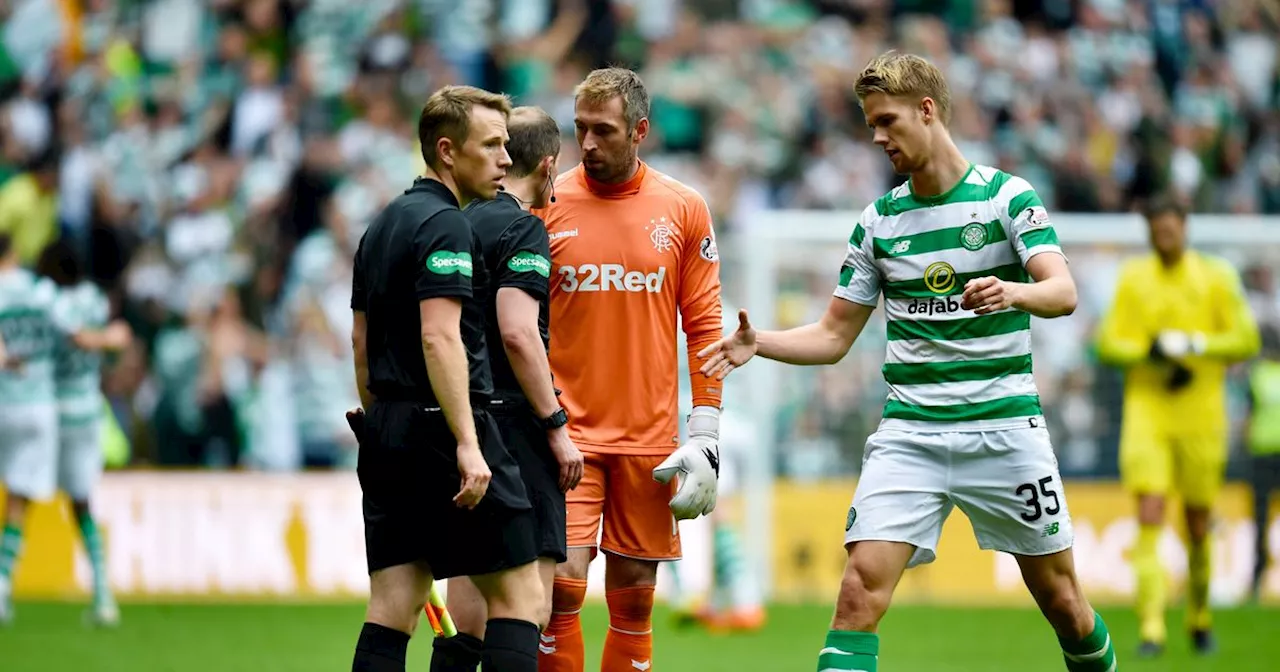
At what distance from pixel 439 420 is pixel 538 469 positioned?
733 millimetres

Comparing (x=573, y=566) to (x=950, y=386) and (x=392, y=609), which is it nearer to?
(x=392, y=609)

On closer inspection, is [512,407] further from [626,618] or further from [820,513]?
[820,513]

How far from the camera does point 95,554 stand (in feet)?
44.1

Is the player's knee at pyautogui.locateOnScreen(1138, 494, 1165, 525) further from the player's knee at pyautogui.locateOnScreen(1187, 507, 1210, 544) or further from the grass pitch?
the grass pitch

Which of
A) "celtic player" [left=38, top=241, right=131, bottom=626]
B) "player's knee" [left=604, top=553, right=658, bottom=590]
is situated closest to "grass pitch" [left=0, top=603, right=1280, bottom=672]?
"celtic player" [left=38, top=241, right=131, bottom=626]

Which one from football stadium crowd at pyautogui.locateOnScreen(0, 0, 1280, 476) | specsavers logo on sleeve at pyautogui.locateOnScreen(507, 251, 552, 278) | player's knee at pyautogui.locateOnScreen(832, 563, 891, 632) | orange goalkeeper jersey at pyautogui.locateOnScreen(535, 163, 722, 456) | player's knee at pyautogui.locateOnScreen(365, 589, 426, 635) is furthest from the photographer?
football stadium crowd at pyautogui.locateOnScreen(0, 0, 1280, 476)

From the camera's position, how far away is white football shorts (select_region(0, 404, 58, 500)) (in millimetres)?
13641

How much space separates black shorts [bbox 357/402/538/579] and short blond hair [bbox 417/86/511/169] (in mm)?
911

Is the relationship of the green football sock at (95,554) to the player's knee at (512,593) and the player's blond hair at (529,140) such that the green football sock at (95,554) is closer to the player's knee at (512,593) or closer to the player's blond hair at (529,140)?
the player's blond hair at (529,140)

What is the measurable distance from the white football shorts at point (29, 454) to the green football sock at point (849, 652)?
8640 mm

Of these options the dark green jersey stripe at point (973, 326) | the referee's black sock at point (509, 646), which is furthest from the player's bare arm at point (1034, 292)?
the referee's black sock at point (509, 646)

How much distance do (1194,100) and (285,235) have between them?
1045 cm

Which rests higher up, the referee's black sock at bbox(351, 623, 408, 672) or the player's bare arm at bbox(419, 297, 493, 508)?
the player's bare arm at bbox(419, 297, 493, 508)

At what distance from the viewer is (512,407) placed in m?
6.77
